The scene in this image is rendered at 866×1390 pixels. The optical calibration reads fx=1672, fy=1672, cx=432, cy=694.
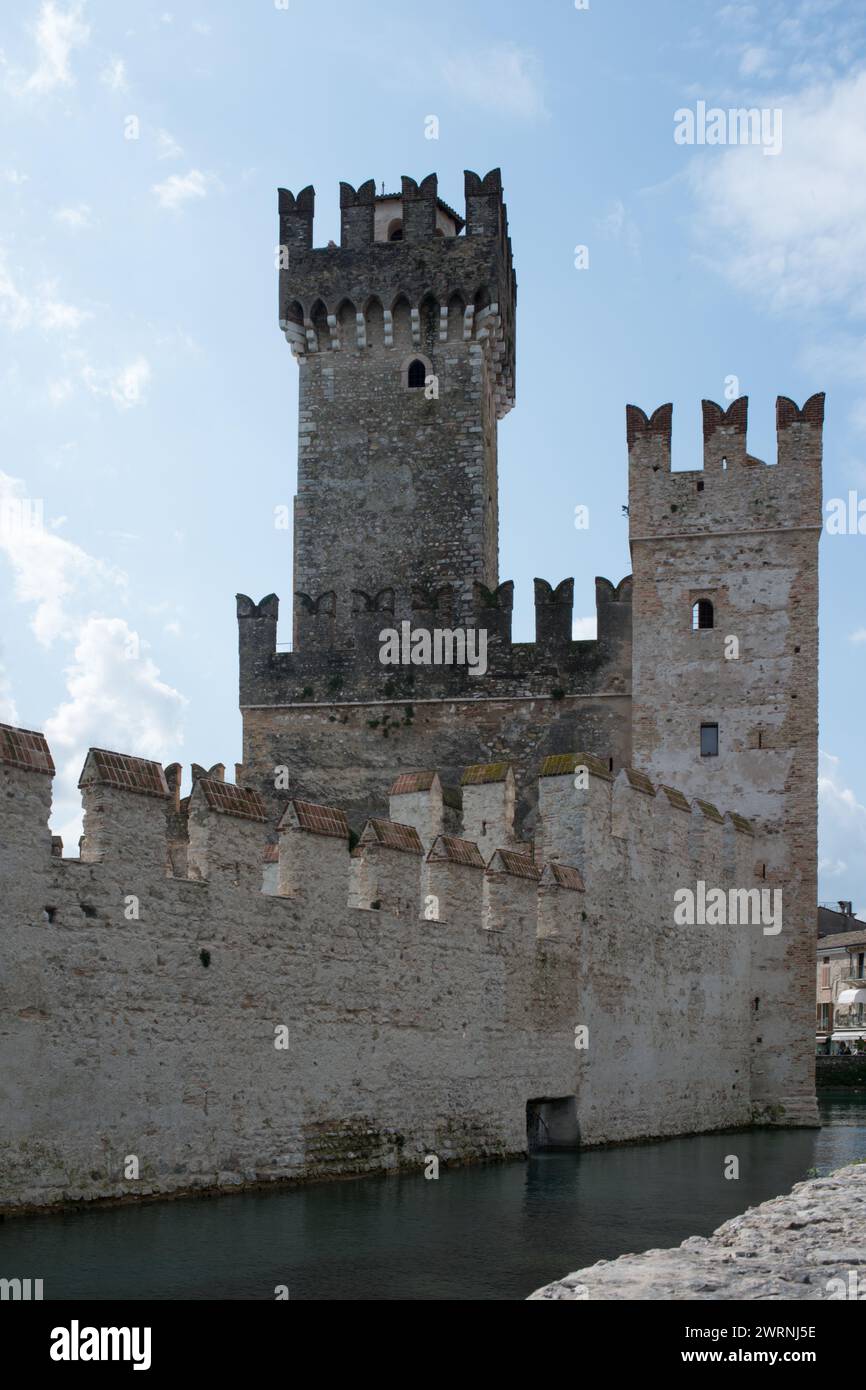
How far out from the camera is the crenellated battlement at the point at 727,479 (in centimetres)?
2706

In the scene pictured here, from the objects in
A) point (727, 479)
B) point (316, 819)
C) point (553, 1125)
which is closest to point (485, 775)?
point (553, 1125)

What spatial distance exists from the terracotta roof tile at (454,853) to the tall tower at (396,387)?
41.6 ft

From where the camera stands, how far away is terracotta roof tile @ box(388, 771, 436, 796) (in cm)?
2111

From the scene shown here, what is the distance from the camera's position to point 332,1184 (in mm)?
15789

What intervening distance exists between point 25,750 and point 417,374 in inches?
812

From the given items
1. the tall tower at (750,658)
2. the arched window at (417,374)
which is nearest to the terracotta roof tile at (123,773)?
the tall tower at (750,658)

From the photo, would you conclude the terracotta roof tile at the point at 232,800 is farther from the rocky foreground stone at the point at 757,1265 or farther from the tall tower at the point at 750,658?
the tall tower at the point at 750,658

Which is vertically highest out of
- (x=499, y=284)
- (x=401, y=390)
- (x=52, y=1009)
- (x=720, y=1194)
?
(x=499, y=284)

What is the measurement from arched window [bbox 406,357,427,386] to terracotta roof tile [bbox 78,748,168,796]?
19166 millimetres

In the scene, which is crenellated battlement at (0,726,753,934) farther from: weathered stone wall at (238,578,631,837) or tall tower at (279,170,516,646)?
tall tower at (279,170,516,646)
